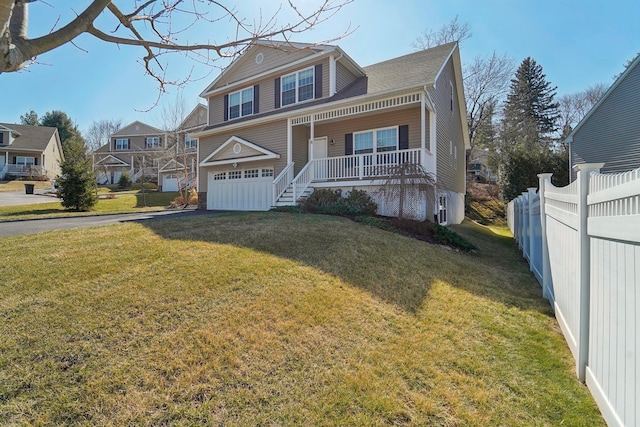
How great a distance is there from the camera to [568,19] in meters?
19.3

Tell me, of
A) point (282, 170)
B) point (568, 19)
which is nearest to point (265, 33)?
point (282, 170)

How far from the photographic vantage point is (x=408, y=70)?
13352 millimetres

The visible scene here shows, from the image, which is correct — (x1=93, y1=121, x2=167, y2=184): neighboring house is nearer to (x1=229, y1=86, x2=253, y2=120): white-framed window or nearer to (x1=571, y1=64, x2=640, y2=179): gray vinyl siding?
(x1=229, y1=86, x2=253, y2=120): white-framed window

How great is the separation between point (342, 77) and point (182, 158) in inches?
839

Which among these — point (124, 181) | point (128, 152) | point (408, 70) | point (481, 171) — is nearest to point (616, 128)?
point (408, 70)

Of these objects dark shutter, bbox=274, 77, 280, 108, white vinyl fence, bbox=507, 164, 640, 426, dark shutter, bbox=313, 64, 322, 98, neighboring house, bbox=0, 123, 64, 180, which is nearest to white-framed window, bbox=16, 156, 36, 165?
neighboring house, bbox=0, 123, 64, 180

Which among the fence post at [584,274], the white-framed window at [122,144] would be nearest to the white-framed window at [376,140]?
the fence post at [584,274]

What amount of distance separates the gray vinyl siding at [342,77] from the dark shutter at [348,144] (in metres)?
2.33

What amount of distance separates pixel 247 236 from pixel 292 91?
10.7 meters

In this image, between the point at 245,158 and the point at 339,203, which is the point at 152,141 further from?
the point at 339,203

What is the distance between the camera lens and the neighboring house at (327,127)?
449 inches

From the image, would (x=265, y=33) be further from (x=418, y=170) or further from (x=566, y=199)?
(x=418, y=170)

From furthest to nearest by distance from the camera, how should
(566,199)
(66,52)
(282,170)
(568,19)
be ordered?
(568,19), (282,170), (66,52), (566,199)

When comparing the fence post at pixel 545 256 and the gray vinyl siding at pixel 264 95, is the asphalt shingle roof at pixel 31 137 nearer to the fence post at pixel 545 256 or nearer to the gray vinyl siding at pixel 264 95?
the gray vinyl siding at pixel 264 95
